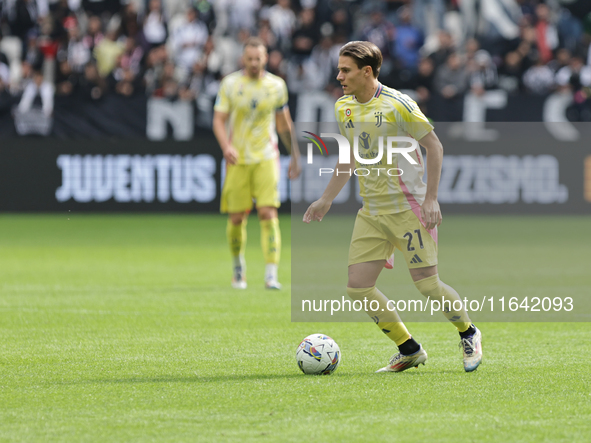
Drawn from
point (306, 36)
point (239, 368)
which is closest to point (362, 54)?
point (239, 368)

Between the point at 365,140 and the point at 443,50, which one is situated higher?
the point at 443,50

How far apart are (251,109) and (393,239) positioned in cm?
481

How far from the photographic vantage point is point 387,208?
5496mm

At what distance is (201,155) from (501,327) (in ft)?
35.7

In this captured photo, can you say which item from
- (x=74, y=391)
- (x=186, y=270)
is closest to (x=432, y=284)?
(x=74, y=391)

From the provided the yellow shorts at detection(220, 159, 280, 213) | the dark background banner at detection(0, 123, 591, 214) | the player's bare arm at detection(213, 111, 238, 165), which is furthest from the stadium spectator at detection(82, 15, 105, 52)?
the yellow shorts at detection(220, 159, 280, 213)

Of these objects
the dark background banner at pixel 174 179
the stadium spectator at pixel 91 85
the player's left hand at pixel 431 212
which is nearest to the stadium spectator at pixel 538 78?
the dark background banner at pixel 174 179

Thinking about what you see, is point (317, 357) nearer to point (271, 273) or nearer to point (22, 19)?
point (271, 273)

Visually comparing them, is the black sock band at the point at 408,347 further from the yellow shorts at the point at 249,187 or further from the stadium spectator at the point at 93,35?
the stadium spectator at the point at 93,35

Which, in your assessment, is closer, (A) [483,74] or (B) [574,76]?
(B) [574,76]

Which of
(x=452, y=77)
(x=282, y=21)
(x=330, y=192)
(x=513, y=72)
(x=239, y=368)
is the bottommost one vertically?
(x=239, y=368)

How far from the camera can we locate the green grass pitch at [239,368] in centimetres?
412

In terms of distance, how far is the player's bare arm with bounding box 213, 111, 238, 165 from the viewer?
30.7ft

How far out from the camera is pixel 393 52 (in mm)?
19328
